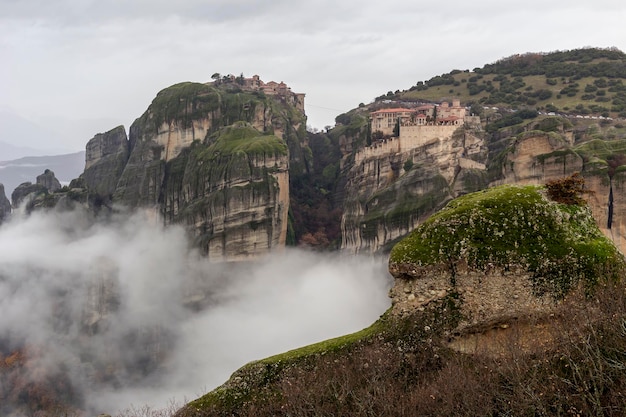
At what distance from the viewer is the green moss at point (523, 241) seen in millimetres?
14320

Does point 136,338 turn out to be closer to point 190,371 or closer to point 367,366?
point 190,371

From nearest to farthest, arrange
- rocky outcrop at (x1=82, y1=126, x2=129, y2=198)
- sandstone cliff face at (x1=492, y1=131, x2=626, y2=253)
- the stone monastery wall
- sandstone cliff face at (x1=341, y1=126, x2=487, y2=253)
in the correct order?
sandstone cliff face at (x1=492, y1=131, x2=626, y2=253), sandstone cliff face at (x1=341, y1=126, x2=487, y2=253), the stone monastery wall, rocky outcrop at (x1=82, y1=126, x2=129, y2=198)

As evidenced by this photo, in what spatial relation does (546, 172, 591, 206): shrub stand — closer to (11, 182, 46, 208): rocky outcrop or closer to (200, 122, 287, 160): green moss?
(200, 122, 287, 160): green moss

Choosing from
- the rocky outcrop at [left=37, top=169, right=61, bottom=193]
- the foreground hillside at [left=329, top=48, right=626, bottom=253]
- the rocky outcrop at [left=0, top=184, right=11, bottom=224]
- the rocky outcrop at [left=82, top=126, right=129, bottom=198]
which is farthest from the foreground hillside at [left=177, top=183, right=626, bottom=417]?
the rocky outcrop at [left=0, top=184, right=11, bottom=224]

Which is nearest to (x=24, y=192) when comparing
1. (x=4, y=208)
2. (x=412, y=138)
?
(x=4, y=208)

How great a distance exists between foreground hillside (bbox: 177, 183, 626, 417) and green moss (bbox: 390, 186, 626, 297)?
0.03 metres

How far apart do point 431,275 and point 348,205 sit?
53.6 meters

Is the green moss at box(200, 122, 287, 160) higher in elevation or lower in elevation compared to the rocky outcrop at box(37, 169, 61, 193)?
higher

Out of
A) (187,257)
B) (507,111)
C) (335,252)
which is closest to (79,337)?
(187,257)

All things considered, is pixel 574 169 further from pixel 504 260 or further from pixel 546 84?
pixel 546 84

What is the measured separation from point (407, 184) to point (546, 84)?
2003 inches

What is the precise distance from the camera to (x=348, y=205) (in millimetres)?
68625

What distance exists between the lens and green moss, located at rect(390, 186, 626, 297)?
564 inches

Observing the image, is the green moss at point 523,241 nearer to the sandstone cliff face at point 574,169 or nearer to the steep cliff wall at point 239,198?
the sandstone cliff face at point 574,169
